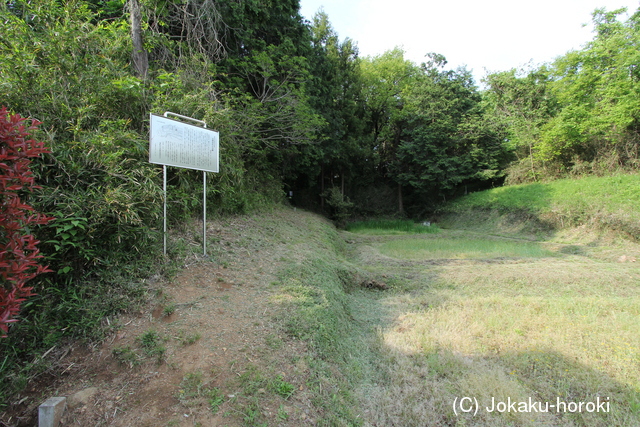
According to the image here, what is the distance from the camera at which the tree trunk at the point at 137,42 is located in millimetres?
4590

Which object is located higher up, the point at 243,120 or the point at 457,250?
the point at 243,120

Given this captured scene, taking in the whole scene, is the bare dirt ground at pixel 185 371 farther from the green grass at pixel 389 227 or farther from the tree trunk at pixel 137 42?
the green grass at pixel 389 227

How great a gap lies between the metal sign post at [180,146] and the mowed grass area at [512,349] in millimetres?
2851

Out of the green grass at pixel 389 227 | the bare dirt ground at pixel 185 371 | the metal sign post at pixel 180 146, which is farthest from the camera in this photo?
the green grass at pixel 389 227

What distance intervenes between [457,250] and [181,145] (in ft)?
26.3

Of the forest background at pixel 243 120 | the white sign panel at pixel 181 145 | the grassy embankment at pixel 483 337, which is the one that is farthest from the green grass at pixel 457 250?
the white sign panel at pixel 181 145

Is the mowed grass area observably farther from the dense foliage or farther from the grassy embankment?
the dense foliage

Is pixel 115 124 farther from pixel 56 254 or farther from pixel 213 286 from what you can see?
pixel 213 286

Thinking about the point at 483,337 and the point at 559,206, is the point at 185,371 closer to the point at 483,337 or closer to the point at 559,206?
the point at 483,337

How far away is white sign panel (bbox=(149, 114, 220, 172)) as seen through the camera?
316 centimetres

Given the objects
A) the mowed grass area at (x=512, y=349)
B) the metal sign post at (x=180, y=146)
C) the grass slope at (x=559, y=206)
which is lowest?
the mowed grass area at (x=512, y=349)

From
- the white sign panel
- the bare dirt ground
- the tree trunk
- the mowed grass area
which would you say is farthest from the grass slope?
the tree trunk

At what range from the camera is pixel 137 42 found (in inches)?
184

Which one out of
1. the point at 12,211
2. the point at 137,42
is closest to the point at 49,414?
the point at 12,211
